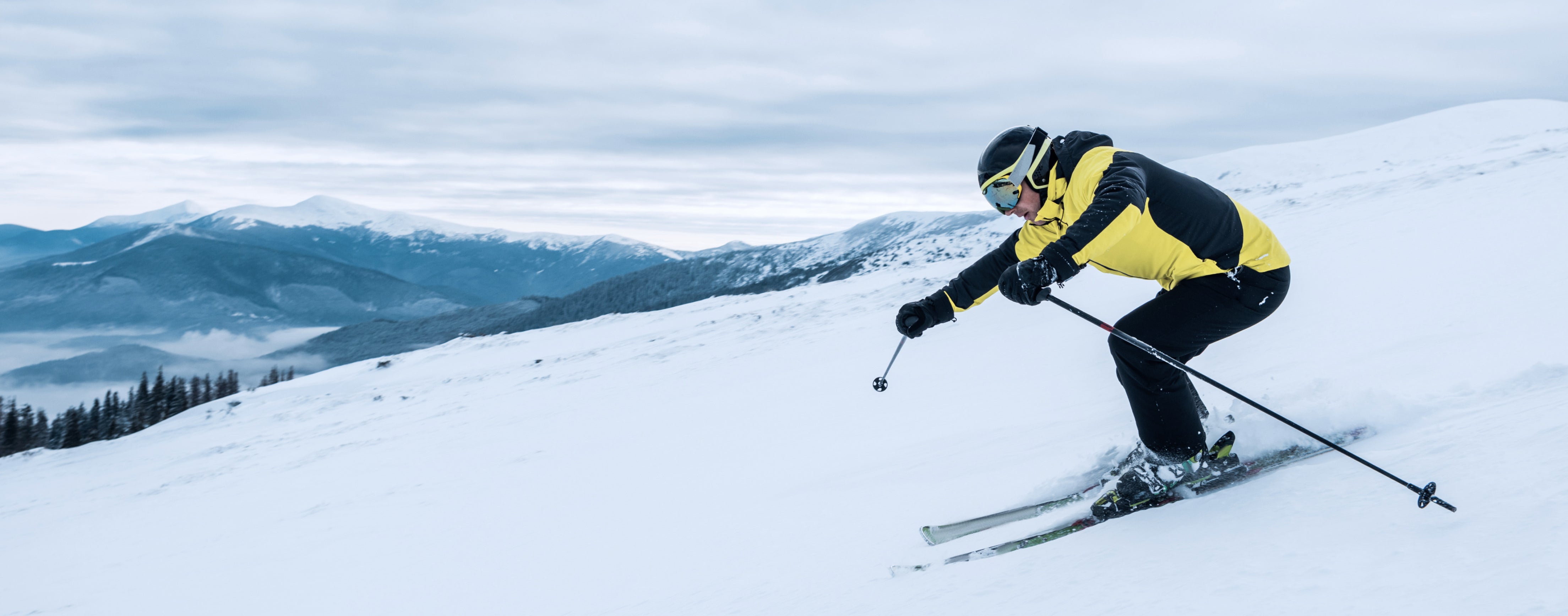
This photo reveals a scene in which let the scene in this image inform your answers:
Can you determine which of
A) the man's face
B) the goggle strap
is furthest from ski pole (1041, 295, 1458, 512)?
the goggle strap

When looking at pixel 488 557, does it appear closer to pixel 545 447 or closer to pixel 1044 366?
pixel 545 447

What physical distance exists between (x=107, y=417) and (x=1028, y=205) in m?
127

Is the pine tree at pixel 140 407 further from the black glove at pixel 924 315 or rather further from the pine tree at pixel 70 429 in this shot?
the black glove at pixel 924 315

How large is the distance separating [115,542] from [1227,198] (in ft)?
53.2

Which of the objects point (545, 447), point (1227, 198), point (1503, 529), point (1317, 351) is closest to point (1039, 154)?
point (1227, 198)

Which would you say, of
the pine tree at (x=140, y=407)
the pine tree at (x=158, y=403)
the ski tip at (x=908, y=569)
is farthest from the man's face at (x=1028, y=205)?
the pine tree at (x=140, y=407)

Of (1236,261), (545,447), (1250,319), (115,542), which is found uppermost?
(1236,261)

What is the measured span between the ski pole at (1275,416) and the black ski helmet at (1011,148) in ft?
2.14

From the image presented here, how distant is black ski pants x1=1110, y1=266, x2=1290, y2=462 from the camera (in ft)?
12.4

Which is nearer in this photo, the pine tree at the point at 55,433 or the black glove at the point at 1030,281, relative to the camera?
the black glove at the point at 1030,281

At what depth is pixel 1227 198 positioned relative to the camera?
3.87m

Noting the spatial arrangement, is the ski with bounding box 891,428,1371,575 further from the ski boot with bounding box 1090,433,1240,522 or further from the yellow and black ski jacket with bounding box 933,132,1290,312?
the yellow and black ski jacket with bounding box 933,132,1290,312

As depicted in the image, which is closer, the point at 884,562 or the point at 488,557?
the point at 884,562

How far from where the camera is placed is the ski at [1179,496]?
3.70m
